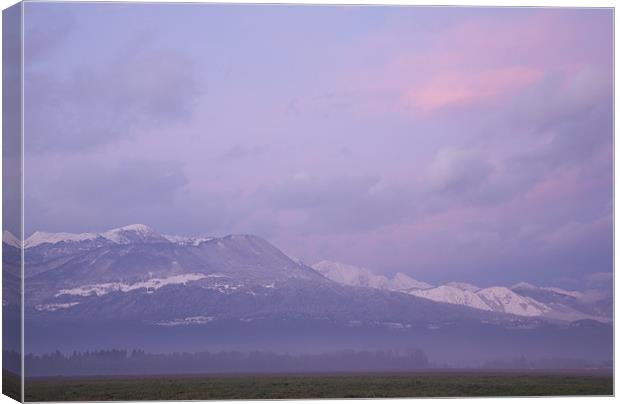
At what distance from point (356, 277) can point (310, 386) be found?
66.5 inches

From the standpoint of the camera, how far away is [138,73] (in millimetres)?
19406

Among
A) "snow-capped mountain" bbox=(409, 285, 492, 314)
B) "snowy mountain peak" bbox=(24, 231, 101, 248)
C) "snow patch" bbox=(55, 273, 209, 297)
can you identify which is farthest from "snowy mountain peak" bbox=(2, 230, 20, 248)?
"snow-capped mountain" bbox=(409, 285, 492, 314)

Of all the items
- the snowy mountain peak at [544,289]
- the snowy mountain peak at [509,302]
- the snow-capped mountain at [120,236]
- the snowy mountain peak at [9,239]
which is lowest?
the snowy mountain peak at [509,302]

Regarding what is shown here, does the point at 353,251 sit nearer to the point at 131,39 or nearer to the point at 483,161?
the point at 483,161

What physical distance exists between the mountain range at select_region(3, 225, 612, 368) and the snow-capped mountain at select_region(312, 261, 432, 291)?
13mm

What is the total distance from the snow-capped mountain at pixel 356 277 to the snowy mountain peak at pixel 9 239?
12.7ft

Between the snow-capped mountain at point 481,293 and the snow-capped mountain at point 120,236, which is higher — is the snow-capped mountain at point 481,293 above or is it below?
below

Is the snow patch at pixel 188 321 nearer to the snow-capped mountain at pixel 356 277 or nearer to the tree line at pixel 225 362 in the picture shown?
the tree line at pixel 225 362

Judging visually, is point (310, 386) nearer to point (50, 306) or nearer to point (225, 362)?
point (225, 362)

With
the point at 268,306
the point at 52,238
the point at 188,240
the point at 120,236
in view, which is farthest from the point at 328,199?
the point at 52,238

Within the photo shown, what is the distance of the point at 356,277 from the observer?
2008cm

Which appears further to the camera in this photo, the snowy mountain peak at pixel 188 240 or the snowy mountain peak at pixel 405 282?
the snowy mountain peak at pixel 405 282

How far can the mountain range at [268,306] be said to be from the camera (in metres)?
19.6

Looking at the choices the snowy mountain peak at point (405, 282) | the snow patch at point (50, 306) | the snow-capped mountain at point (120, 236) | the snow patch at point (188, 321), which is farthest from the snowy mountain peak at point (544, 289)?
the snow patch at point (50, 306)
